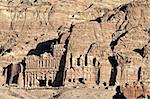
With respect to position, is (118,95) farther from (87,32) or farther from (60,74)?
(87,32)

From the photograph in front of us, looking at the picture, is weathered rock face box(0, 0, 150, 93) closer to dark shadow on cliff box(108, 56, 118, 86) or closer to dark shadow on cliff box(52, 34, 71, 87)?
dark shadow on cliff box(108, 56, 118, 86)

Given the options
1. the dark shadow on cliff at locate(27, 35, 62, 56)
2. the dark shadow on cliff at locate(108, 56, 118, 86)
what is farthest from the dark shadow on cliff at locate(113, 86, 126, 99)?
the dark shadow on cliff at locate(27, 35, 62, 56)

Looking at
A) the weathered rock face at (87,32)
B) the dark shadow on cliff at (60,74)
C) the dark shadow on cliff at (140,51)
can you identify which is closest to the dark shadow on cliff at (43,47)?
the weathered rock face at (87,32)

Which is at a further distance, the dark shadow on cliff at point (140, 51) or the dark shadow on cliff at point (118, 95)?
the dark shadow on cliff at point (140, 51)

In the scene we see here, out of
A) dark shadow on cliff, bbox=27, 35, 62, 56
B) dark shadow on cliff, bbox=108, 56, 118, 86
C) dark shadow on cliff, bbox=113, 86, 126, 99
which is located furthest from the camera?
dark shadow on cliff, bbox=27, 35, 62, 56

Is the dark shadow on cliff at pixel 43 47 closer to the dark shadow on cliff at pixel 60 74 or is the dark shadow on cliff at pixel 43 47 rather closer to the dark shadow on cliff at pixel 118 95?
the dark shadow on cliff at pixel 60 74

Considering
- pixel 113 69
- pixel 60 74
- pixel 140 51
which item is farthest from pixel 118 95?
pixel 60 74

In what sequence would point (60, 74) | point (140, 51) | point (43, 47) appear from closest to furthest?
point (140, 51), point (60, 74), point (43, 47)

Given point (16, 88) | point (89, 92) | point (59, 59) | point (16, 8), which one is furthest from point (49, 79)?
point (16, 8)
